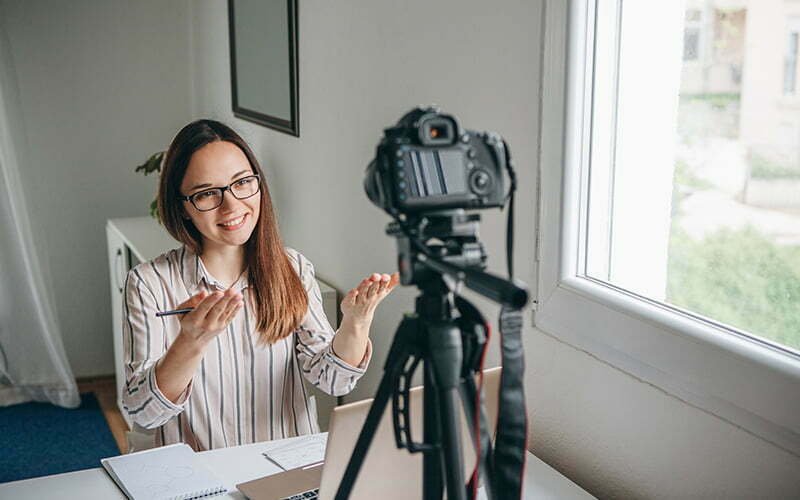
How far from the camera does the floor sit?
3.30 metres

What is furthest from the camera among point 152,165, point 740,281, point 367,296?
point 152,165

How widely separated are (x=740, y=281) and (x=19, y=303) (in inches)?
115

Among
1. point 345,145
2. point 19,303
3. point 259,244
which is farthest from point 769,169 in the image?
point 19,303

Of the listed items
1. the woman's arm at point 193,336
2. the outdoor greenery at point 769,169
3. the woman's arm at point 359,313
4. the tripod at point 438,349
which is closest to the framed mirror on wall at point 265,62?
the woman's arm at point 359,313

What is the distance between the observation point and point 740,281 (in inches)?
51.9

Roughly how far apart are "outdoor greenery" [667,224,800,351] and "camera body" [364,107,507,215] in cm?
47

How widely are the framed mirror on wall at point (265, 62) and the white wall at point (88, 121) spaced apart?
698 millimetres

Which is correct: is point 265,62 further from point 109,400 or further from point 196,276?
point 109,400

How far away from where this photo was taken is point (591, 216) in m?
1.53

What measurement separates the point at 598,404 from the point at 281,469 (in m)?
0.55

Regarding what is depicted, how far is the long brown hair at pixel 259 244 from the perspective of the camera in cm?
175

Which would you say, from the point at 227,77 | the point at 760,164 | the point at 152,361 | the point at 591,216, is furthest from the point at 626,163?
the point at 227,77

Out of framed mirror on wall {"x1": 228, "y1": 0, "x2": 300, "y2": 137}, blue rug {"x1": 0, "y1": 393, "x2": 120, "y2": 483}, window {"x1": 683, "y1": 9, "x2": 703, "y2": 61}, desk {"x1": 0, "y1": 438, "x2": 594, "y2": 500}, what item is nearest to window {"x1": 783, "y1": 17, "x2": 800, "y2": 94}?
window {"x1": 683, "y1": 9, "x2": 703, "y2": 61}

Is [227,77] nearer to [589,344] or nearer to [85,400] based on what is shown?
[85,400]
